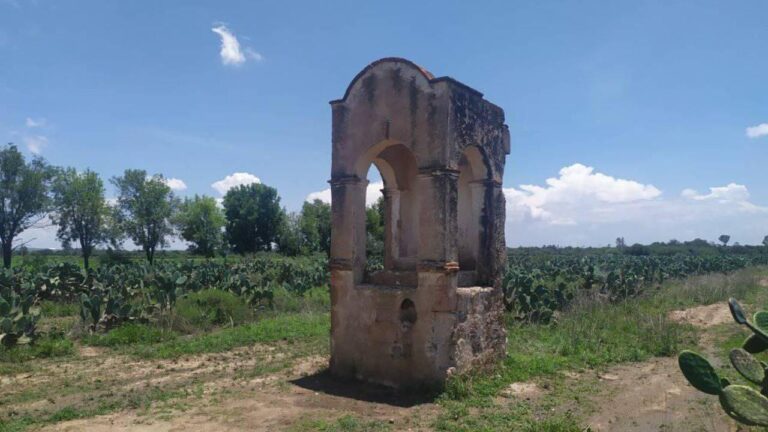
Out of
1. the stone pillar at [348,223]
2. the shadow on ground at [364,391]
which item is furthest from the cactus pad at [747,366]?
the stone pillar at [348,223]

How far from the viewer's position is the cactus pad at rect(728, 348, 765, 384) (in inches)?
128

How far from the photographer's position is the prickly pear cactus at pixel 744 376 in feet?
9.36

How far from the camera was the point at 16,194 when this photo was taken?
35438 mm

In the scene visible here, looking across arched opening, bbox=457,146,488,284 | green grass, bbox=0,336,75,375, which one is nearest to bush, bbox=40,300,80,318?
green grass, bbox=0,336,75,375

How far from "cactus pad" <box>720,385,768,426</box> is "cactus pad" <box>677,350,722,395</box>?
24 cm

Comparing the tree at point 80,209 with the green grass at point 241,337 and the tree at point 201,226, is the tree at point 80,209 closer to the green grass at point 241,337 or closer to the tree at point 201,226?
the tree at point 201,226

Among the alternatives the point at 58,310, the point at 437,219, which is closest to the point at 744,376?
the point at 437,219

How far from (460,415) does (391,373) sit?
1720mm

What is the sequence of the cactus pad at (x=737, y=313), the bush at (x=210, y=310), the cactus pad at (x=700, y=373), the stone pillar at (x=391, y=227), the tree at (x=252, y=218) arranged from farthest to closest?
the tree at (x=252, y=218), the bush at (x=210, y=310), the stone pillar at (x=391, y=227), the cactus pad at (x=737, y=313), the cactus pad at (x=700, y=373)

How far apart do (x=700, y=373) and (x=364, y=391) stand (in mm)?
5491

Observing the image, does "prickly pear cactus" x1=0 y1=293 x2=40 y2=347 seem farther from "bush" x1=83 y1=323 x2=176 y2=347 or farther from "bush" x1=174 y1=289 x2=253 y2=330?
"bush" x1=174 y1=289 x2=253 y2=330

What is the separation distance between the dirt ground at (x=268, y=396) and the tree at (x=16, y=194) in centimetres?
3089

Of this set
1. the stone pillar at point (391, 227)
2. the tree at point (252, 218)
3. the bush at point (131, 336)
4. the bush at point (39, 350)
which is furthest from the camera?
the tree at point (252, 218)

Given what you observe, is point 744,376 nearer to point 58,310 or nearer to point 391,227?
point 391,227
